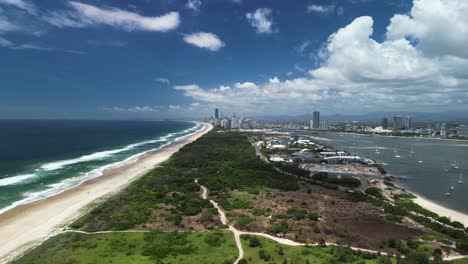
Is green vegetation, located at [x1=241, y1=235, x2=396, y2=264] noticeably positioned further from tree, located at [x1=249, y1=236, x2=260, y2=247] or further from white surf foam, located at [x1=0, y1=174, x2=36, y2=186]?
white surf foam, located at [x1=0, y1=174, x2=36, y2=186]

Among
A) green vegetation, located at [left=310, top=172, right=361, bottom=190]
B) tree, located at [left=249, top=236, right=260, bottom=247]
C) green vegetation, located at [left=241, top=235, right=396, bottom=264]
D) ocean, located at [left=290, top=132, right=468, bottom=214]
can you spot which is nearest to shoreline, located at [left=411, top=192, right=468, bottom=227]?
ocean, located at [left=290, top=132, right=468, bottom=214]

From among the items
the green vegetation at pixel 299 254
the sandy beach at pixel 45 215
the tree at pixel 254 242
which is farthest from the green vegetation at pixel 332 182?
the sandy beach at pixel 45 215

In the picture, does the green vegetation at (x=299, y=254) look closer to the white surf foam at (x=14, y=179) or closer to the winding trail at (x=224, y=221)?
the winding trail at (x=224, y=221)

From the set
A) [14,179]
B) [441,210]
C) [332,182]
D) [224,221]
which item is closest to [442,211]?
[441,210]

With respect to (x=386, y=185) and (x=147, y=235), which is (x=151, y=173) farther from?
(x=386, y=185)

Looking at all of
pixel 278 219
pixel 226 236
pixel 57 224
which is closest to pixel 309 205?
pixel 278 219

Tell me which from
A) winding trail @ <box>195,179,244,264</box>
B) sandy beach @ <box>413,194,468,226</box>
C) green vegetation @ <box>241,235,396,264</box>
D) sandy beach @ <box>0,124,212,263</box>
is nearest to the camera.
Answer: green vegetation @ <box>241,235,396,264</box>
